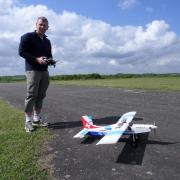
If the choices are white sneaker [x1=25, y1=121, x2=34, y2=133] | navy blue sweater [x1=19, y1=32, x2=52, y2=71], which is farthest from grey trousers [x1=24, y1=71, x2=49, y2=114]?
white sneaker [x1=25, y1=121, x2=34, y2=133]

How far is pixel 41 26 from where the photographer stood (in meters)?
7.82

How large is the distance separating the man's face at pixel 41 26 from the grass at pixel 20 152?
7.91 ft

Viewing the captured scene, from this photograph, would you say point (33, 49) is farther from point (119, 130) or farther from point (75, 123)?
point (119, 130)

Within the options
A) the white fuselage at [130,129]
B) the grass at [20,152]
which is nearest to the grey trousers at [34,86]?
the grass at [20,152]

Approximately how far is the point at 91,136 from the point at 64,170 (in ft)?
6.61

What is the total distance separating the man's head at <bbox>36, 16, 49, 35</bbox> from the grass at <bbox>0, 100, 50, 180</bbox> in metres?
2.43

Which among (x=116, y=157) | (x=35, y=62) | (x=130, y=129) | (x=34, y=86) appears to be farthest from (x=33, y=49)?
(x=116, y=157)

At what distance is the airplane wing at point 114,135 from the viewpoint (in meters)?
5.48

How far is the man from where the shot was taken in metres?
7.80

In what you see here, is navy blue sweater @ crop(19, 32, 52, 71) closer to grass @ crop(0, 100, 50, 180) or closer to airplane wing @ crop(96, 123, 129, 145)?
grass @ crop(0, 100, 50, 180)

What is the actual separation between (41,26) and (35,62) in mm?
888

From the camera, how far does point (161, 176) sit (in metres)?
4.64

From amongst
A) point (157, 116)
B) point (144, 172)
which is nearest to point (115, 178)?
point (144, 172)

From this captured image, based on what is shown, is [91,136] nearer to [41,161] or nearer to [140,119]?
[41,161]
